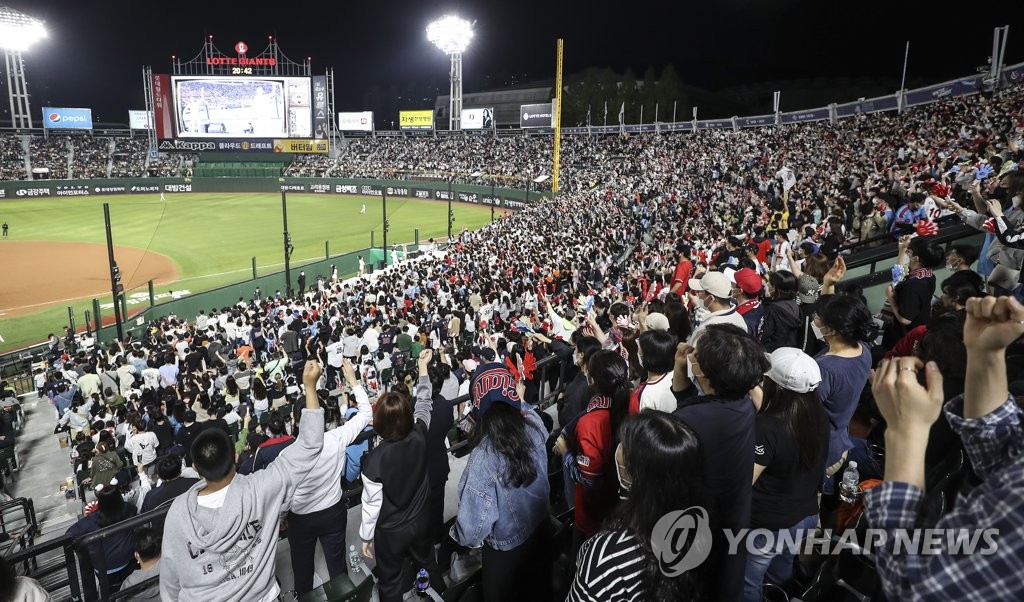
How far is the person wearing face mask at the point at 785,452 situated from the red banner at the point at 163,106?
83912 millimetres

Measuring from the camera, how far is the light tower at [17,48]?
68.8m

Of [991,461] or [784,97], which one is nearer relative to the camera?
[991,461]

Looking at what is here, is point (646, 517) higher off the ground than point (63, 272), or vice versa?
point (646, 517)

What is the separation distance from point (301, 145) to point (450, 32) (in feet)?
80.4

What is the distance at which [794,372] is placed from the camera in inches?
124

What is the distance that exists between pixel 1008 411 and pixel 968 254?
5.45 metres

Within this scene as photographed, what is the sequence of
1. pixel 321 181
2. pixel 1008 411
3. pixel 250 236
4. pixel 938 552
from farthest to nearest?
pixel 321 181, pixel 250 236, pixel 1008 411, pixel 938 552

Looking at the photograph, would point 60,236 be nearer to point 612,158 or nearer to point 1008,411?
point 612,158

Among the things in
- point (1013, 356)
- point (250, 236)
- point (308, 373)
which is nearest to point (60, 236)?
point (250, 236)

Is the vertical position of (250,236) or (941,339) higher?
(941,339)

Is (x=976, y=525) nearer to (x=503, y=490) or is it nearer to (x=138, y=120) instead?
(x=503, y=490)

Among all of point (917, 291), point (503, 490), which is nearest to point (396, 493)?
point (503, 490)

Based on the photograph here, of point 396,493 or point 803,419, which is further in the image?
point 396,493

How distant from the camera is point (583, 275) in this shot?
1762 cm
